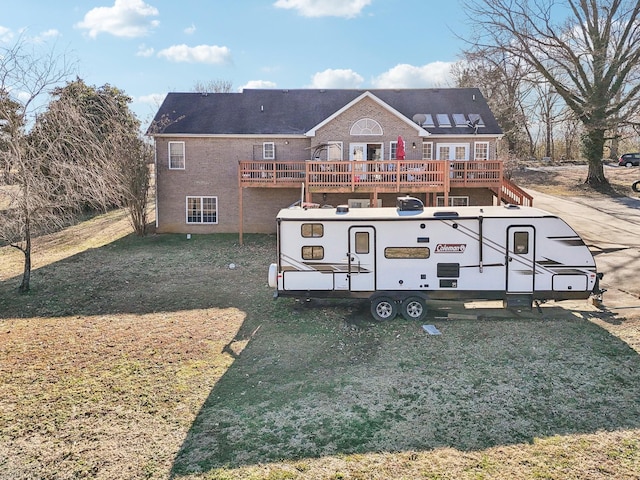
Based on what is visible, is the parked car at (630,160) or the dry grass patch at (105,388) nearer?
the dry grass patch at (105,388)

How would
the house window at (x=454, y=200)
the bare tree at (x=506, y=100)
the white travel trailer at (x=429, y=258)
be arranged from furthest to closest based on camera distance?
the bare tree at (x=506, y=100) < the house window at (x=454, y=200) < the white travel trailer at (x=429, y=258)

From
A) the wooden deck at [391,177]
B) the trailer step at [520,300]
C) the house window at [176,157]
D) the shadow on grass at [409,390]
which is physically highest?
the house window at [176,157]

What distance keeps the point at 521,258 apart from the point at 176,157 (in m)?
18.2

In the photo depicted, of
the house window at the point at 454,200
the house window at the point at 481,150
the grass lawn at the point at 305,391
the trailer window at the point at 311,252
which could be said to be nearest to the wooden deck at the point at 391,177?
the house window at the point at 454,200

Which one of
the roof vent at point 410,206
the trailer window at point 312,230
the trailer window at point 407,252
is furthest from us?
the roof vent at point 410,206

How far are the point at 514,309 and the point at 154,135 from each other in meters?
18.8

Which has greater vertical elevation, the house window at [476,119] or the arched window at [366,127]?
the house window at [476,119]

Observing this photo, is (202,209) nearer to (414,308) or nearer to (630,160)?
(414,308)

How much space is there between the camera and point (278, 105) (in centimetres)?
2567

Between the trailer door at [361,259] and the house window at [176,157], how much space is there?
49.1 feet

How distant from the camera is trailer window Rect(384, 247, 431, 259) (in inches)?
460

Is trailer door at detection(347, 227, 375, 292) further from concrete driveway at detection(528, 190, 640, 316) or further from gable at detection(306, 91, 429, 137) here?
gable at detection(306, 91, 429, 137)

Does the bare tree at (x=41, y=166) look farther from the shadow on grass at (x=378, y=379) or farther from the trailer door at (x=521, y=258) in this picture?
the trailer door at (x=521, y=258)

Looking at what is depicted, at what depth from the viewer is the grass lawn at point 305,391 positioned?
247 inches
